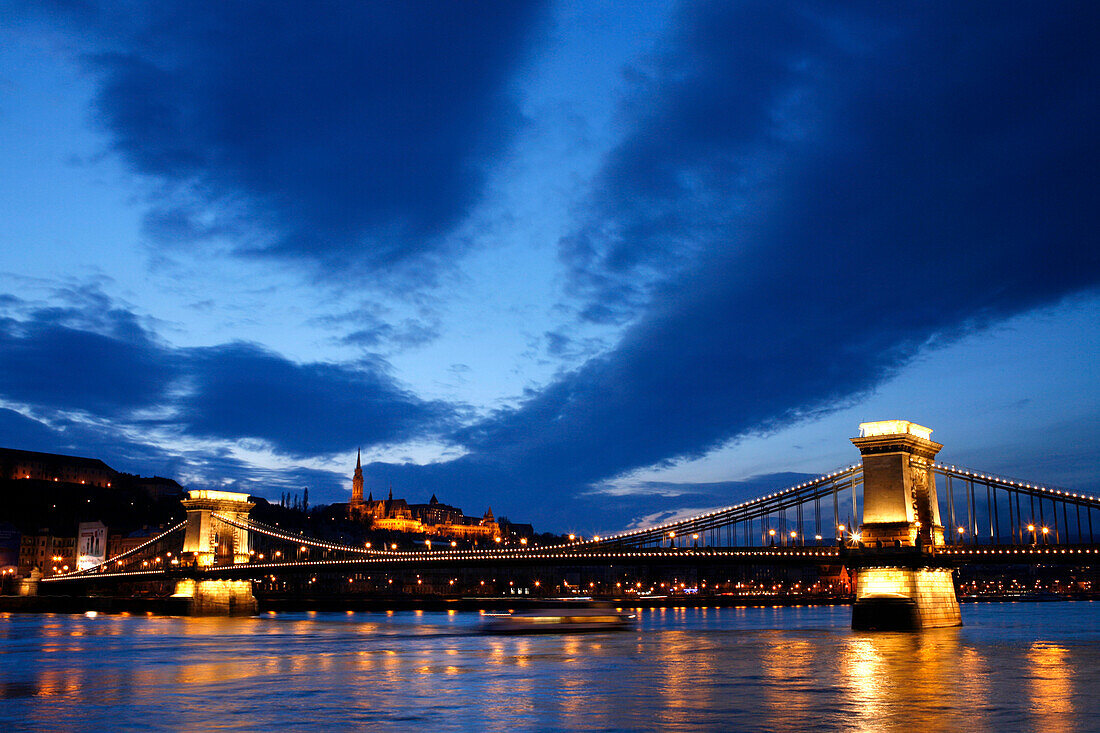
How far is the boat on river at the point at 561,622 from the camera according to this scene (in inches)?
2601

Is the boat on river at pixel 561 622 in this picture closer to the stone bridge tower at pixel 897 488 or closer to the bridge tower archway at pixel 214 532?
the stone bridge tower at pixel 897 488

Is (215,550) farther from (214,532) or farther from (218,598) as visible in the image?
Answer: (218,598)

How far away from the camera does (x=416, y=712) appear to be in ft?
74.7

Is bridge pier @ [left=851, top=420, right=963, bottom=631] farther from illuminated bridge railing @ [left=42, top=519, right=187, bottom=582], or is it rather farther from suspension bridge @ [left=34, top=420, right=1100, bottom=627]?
illuminated bridge railing @ [left=42, top=519, right=187, bottom=582]

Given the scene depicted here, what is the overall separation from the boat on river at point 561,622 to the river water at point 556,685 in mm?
12859

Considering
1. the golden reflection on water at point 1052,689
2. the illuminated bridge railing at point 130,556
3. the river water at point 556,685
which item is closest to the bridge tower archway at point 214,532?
the illuminated bridge railing at point 130,556

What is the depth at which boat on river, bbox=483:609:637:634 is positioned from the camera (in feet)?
217

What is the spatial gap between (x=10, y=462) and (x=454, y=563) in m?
153

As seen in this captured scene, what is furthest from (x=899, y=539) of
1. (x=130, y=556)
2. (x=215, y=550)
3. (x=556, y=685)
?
(x=130, y=556)

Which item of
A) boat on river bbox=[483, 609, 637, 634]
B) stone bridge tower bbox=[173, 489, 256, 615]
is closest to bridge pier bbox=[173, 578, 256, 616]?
stone bridge tower bbox=[173, 489, 256, 615]

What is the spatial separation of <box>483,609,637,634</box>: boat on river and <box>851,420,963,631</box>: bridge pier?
1692 centimetres

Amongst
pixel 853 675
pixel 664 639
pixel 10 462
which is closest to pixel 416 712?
pixel 853 675

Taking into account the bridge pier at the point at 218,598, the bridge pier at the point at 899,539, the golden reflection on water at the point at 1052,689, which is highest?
the bridge pier at the point at 899,539

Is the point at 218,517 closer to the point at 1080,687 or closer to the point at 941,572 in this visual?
the point at 941,572
